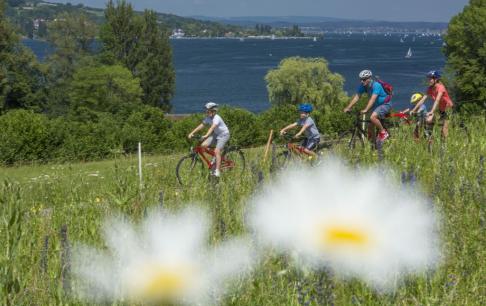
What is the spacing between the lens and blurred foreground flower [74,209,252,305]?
925 mm

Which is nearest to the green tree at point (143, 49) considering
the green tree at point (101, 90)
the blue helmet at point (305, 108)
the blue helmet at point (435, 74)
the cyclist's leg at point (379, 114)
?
the green tree at point (101, 90)

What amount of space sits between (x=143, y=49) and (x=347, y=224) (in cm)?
7575

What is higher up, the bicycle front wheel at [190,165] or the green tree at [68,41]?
the bicycle front wheel at [190,165]

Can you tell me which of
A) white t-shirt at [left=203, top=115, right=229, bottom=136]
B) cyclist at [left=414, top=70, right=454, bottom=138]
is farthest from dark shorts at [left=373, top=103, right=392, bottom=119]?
white t-shirt at [left=203, top=115, right=229, bottom=136]

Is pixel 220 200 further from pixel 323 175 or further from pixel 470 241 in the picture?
pixel 323 175

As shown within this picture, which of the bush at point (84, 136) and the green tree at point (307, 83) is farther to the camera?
the green tree at point (307, 83)

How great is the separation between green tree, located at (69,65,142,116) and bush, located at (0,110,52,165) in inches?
1244

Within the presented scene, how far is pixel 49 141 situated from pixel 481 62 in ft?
99.4

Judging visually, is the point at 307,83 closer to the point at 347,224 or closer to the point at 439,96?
the point at 439,96

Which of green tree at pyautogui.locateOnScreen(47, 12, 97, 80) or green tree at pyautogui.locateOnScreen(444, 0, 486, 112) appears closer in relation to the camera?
green tree at pyautogui.locateOnScreen(444, 0, 486, 112)

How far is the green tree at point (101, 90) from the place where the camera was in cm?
6134

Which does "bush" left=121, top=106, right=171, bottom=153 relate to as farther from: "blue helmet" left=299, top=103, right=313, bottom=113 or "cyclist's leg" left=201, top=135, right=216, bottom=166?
"blue helmet" left=299, top=103, right=313, bottom=113

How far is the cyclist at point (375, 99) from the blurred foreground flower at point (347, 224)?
9.34 m

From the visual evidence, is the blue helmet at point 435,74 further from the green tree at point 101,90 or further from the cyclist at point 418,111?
the green tree at point 101,90
